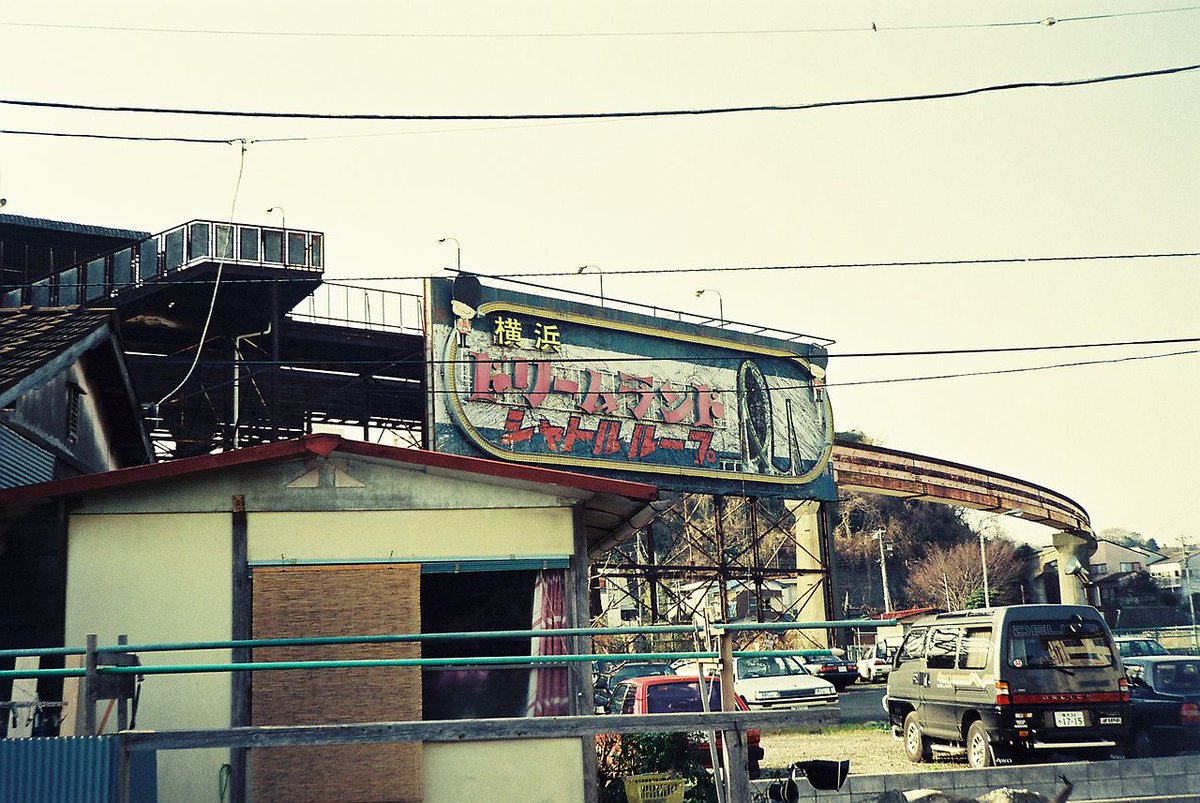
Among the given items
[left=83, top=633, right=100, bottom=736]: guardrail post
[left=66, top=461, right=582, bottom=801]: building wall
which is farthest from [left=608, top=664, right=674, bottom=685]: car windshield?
[left=83, top=633, right=100, bottom=736]: guardrail post

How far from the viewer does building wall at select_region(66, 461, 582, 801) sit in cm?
1266

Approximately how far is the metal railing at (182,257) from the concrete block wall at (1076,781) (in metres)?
20.9

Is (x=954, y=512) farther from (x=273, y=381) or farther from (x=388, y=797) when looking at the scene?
(x=388, y=797)

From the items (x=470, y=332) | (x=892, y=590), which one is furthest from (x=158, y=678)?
(x=892, y=590)

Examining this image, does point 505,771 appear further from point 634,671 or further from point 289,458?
point 634,671

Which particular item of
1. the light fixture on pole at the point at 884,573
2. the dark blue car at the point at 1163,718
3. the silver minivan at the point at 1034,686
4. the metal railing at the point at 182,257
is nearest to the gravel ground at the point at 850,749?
the silver minivan at the point at 1034,686

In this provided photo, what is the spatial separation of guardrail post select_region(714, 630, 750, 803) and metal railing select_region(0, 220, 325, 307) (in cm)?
2351

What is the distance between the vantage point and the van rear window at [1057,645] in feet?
53.9

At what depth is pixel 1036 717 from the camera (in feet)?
52.9

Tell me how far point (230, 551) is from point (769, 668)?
52.3 feet

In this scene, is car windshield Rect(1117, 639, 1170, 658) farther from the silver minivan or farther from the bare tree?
the bare tree

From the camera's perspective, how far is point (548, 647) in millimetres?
13656

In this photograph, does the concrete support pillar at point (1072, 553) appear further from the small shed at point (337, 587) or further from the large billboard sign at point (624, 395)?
the small shed at point (337, 587)

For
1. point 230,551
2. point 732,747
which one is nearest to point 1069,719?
point 732,747
